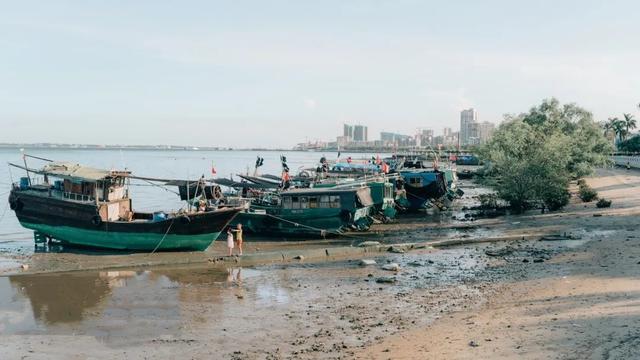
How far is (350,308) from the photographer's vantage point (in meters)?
16.8

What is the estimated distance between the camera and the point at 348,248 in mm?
26109

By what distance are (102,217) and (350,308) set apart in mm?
15651

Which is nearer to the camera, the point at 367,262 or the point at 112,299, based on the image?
the point at 112,299

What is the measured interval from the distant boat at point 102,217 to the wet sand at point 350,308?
1.90 meters

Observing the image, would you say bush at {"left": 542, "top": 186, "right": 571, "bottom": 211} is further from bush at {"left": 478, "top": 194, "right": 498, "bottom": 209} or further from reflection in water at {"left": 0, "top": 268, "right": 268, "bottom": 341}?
reflection in water at {"left": 0, "top": 268, "right": 268, "bottom": 341}

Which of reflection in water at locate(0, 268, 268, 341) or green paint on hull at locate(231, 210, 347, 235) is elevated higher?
green paint on hull at locate(231, 210, 347, 235)

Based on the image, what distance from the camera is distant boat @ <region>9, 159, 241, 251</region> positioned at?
26.8m

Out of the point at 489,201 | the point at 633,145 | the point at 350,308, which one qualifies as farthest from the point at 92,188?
the point at 633,145

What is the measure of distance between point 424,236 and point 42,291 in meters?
19.7

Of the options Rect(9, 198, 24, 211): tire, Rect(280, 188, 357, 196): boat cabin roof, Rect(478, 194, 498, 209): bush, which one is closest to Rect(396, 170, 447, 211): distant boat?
Rect(478, 194, 498, 209): bush

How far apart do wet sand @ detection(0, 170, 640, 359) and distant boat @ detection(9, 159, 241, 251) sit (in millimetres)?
1900

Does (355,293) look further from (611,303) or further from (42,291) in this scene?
(42,291)

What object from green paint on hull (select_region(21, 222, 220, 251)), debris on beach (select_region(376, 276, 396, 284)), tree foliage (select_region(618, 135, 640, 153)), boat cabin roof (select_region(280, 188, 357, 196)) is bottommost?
debris on beach (select_region(376, 276, 396, 284))

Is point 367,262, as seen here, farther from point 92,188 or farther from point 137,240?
point 92,188
